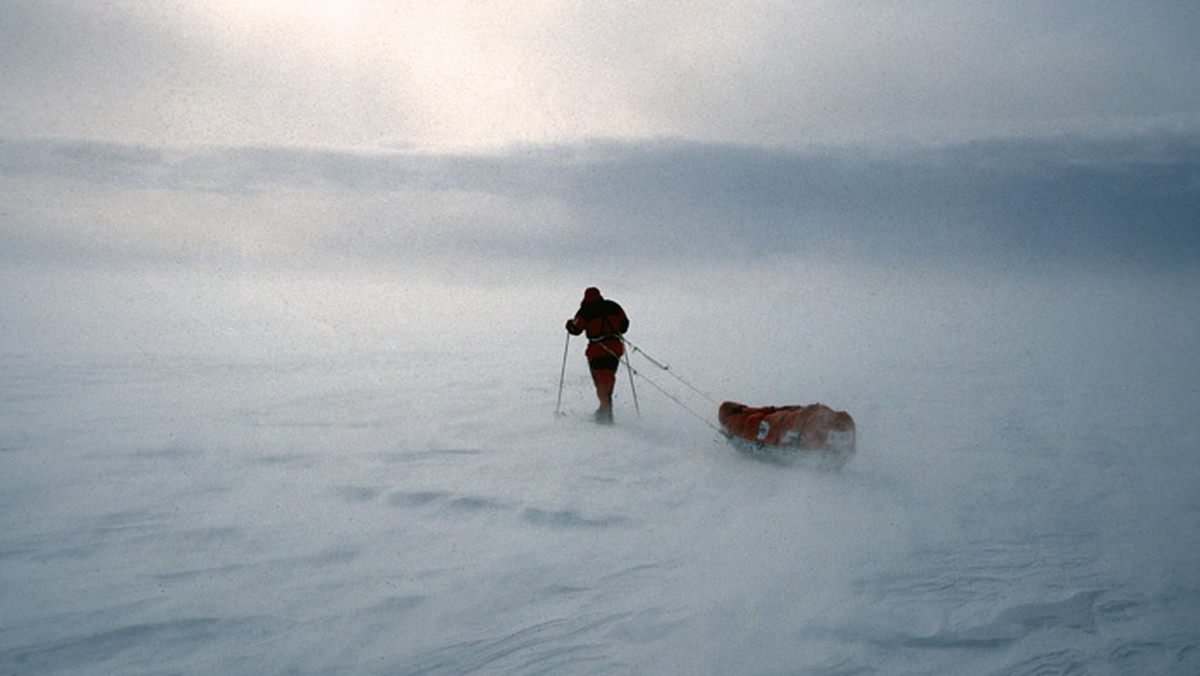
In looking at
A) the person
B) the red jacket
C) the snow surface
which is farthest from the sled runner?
the red jacket

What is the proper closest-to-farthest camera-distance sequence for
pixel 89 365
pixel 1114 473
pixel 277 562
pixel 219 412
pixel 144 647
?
1. pixel 144 647
2. pixel 277 562
3. pixel 1114 473
4. pixel 219 412
5. pixel 89 365

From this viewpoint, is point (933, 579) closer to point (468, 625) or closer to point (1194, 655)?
point (1194, 655)

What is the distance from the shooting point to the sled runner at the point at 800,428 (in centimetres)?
737

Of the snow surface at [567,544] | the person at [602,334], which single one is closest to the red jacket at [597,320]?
the person at [602,334]

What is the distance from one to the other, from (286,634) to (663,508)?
11.2 ft

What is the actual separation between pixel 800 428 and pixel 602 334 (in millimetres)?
3260

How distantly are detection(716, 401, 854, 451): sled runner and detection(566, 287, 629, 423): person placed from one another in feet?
7.39

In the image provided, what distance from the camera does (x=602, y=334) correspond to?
973 centimetres

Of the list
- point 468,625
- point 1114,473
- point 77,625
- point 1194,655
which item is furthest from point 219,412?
point 1114,473

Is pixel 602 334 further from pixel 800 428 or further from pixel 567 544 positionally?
pixel 567 544

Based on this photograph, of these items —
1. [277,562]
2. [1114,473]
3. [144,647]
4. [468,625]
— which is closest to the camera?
[144,647]

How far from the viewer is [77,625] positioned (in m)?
4.10

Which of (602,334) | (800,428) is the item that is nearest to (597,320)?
(602,334)

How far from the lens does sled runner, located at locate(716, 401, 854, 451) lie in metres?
7.37
